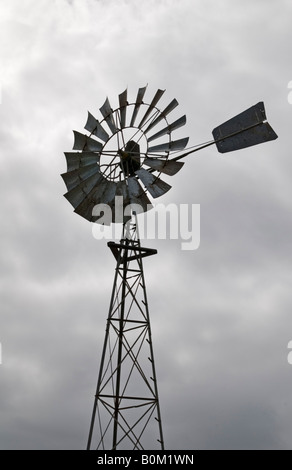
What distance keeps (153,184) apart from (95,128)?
9.49 ft

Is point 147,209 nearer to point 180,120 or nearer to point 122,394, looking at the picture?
point 180,120

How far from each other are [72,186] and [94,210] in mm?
1032

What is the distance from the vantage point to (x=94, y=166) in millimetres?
21688

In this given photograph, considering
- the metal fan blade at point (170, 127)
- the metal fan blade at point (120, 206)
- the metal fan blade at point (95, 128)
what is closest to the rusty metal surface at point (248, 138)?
the metal fan blade at point (170, 127)

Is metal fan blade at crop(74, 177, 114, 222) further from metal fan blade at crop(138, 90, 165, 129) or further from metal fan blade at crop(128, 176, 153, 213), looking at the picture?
metal fan blade at crop(138, 90, 165, 129)

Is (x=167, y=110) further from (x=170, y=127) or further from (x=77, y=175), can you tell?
(x=77, y=175)

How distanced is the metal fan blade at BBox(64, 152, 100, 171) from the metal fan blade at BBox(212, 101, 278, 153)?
152 inches

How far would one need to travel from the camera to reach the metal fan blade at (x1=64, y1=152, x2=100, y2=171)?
71.1 feet

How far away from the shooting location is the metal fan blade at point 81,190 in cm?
2128

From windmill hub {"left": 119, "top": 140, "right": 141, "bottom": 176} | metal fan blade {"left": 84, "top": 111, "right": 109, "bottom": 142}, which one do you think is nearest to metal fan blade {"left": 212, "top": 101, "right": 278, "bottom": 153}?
windmill hub {"left": 119, "top": 140, "right": 141, "bottom": 176}

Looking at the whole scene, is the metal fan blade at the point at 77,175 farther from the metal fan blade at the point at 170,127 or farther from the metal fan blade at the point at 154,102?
the metal fan blade at the point at 154,102

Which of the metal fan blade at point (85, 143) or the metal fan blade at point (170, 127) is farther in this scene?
the metal fan blade at point (85, 143)

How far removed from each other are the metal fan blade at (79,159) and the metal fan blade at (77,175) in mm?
164
